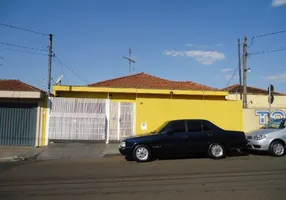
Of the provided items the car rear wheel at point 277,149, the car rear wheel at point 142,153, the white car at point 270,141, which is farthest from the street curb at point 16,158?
the car rear wheel at point 277,149

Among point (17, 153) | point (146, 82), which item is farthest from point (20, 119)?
point (146, 82)

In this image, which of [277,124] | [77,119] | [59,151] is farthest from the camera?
[77,119]

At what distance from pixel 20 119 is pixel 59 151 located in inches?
120

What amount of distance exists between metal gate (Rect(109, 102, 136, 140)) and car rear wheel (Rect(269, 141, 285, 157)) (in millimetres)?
7496

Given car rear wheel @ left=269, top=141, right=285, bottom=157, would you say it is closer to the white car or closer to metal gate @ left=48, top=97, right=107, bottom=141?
the white car

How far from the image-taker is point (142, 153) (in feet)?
40.9

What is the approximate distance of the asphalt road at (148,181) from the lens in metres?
6.89

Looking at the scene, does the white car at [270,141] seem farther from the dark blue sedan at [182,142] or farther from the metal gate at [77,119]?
the metal gate at [77,119]

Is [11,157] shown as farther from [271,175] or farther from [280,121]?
[280,121]

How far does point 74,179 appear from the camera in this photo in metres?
8.70

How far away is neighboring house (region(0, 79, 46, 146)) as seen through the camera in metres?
17.0

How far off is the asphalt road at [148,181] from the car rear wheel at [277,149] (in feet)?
7.90

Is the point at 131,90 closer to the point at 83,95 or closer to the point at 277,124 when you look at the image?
the point at 83,95

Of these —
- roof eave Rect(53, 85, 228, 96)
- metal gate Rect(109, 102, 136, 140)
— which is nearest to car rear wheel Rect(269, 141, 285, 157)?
metal gate Rect(109, 102, 136, 140)
